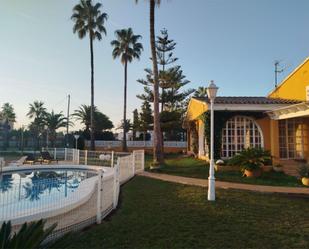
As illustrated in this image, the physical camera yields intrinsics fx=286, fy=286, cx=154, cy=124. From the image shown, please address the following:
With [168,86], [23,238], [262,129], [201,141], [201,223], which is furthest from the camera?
[168,86]

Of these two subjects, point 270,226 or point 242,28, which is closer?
Answer: point 270,226

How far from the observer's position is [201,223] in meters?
6.43

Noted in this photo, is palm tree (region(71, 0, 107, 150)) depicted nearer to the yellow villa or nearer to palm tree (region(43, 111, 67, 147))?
the yellow villa

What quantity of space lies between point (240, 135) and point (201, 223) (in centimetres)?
1168

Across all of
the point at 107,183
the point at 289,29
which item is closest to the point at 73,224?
the point at 107,183

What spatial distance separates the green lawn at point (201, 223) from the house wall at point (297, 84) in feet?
36.8

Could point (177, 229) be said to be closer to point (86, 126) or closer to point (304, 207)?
point (304, 207)

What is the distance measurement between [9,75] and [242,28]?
48.9 ft

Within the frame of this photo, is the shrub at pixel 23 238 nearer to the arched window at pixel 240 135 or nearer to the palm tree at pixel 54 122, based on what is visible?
the arched window at pixel 240 135

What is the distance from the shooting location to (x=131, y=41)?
1278 inches

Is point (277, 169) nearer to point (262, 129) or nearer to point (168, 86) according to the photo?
point (262, 129)

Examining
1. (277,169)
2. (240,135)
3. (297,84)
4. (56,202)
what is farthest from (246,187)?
(297,84)

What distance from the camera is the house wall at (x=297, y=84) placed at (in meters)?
18.0

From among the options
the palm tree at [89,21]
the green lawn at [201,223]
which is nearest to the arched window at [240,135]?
the green lawn at [201,223]
